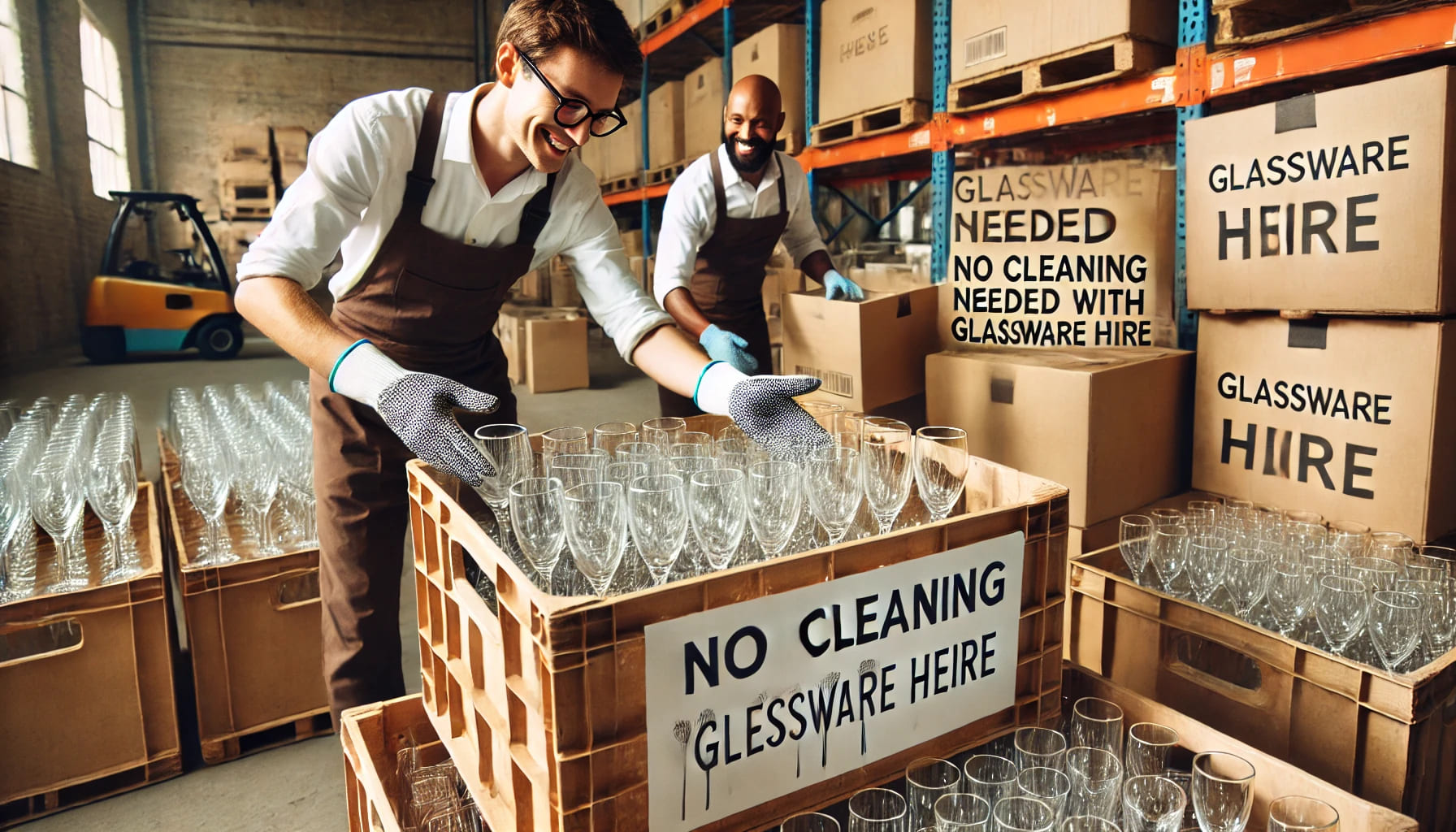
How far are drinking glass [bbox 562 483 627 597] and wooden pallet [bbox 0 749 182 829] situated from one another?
1.76 m

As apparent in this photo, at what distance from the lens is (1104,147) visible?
4.21 m

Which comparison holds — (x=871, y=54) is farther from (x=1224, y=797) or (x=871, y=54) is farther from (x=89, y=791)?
(x=89, y=791)

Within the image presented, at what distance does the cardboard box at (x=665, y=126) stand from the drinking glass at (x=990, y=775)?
5424mm

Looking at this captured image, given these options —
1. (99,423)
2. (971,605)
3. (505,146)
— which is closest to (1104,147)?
(505,146)

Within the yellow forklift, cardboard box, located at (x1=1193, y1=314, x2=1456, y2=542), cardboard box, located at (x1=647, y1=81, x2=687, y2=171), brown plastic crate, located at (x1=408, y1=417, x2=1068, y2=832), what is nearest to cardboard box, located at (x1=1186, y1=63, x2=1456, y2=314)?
cardboard box, located at (x1=1193, y1=314, x2=1456, y2=542)

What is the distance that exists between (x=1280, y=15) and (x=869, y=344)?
1.33 metres

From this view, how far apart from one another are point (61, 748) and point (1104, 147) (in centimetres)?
440

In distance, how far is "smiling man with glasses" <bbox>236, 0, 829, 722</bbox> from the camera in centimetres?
152

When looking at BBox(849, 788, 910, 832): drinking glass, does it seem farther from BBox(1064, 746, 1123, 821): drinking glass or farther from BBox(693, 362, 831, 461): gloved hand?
BBox(693, 362, 831, 461): gloved hand

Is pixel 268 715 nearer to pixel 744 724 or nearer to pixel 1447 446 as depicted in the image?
pixel 744 724

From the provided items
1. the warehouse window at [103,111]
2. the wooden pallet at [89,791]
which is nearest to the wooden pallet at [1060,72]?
the wooden pallet at [89,791]

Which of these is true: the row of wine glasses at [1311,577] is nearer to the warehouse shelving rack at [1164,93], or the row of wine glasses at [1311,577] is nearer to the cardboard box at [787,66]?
the warehouse shelving rack at [1164,93]

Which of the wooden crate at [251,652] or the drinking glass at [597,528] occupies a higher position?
the drinking glass at [597,528]

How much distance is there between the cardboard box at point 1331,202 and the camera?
1.71m
